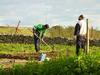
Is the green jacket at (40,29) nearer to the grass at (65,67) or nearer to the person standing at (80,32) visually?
the person standing at (80,32)

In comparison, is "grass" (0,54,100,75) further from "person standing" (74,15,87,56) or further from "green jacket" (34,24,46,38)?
"green jacket" (34,24,46,38)

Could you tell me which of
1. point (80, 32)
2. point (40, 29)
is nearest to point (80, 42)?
point (80, 32)

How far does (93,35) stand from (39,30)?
21.3m

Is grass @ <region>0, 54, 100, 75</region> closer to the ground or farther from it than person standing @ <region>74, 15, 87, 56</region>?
closer to the ground

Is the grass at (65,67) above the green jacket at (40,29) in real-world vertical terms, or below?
below

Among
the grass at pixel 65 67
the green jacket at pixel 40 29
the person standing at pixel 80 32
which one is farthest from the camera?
the green jacket at pixel 40 29

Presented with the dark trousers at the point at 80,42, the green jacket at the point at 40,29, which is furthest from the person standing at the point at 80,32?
the green jacket at the point at 40,29

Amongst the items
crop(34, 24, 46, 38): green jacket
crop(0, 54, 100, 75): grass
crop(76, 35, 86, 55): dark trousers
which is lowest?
crop(0, 54, 100, 75): grass

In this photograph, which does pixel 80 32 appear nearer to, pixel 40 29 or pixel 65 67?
pixel 40 29

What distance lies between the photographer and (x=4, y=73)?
15859 millimetres

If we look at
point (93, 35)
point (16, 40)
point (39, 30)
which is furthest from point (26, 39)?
point (39, 30)

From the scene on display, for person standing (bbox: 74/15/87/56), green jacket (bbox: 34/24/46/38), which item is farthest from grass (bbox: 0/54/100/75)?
green jacket (bbox: 34/24/46/38)

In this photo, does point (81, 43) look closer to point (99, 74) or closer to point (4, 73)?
point (4, 73)

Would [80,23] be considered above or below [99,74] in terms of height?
above
